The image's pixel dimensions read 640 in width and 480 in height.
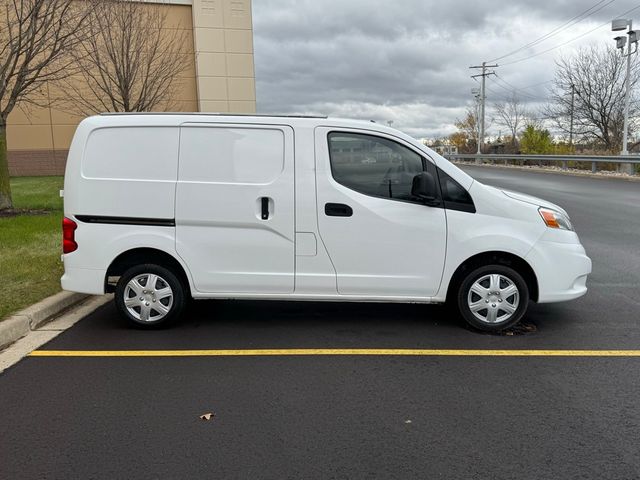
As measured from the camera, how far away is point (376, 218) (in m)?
4.91

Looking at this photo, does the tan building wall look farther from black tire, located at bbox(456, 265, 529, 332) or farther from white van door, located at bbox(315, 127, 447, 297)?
black tire, located at bbox(456, 265, 529, 332)

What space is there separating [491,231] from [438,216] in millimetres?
494

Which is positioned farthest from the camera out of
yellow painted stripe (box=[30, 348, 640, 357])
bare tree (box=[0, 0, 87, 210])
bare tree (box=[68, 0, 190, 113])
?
bare tree (box=[68, 0, 190, 113])

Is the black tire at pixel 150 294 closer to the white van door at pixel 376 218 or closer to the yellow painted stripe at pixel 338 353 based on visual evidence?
the yellow painted stripe at pixel 338 353

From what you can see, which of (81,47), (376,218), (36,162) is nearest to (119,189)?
(376,218)

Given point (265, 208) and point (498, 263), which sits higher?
point (265, 208)

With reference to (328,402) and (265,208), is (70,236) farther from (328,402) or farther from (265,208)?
(328,402)

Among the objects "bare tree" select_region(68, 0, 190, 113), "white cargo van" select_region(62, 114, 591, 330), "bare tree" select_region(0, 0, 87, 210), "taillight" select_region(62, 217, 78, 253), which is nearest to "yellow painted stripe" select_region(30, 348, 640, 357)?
"white cargo van" select_region(62, 114, 591, 330)

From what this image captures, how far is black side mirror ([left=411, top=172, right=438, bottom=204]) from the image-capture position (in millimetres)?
4793

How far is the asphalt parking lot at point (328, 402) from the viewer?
9.71ft

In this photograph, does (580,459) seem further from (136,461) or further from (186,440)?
(136,461)

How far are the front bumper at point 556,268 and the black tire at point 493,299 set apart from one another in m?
0.18

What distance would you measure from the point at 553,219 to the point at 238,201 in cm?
289

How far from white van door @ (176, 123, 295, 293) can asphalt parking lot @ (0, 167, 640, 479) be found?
69 centimetres
